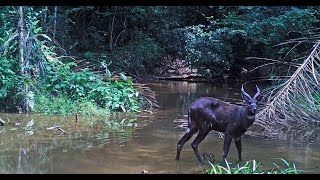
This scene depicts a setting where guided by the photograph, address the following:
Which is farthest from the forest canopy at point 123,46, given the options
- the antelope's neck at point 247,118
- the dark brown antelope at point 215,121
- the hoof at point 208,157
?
the antelope's neck at point 247,118

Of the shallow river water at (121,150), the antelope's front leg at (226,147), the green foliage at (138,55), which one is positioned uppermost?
A: the green foliage at (138,55)

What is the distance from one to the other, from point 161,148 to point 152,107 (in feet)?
16.6

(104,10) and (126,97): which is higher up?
(104,10)

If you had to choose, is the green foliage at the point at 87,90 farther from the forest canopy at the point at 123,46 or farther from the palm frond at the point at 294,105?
the palm frond at the point at 294,105

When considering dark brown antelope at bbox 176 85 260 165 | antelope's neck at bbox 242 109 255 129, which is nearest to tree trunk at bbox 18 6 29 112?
dark brown antelope at bbox 176 85 260 165

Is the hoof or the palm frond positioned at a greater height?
the palm frond

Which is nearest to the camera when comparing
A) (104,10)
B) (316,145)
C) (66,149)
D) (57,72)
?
(66,149)

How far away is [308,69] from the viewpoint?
34.3 ft

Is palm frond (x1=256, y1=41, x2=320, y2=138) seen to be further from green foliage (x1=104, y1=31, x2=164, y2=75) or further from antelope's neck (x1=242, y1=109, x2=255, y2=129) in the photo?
green foliage (x1=104, y1=31, x2=164, y2=75)

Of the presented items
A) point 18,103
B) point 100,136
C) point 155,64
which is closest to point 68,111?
point 18,103

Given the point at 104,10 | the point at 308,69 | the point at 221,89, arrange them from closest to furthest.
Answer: the point at 308,69 < the point at 221,89 < the point at 104,10

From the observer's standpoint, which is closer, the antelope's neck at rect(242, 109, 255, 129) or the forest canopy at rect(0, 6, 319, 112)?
the antelope's neck at rect(242, 109, 255, 129)

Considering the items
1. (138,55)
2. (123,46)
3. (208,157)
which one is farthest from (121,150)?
(123,46)

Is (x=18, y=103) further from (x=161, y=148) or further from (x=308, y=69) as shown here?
(x=308, y=69)
